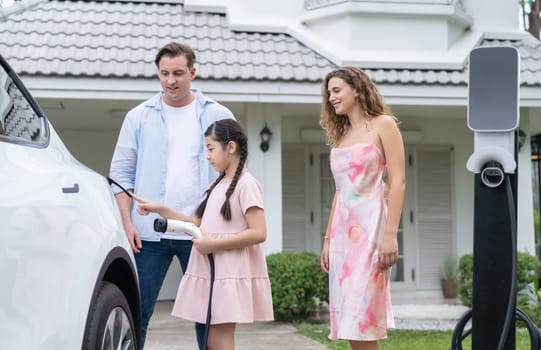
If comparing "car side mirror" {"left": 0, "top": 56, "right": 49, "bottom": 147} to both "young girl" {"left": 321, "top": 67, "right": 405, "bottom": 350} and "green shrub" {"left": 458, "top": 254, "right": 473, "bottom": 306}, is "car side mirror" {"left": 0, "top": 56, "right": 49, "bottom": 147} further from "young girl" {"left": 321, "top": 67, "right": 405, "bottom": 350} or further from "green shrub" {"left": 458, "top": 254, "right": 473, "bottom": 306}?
"green shrub" {"left": 458, "top": 254, "right": 473, "bottom": 306}

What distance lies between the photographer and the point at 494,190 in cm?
318

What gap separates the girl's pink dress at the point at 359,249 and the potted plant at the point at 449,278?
754 centimetres

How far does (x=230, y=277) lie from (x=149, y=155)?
2.94 feet

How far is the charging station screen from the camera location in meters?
3.12

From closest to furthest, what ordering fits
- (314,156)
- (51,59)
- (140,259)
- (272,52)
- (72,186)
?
(72,186)
(140,259)
(51,59)
(272,52)
(314,156)

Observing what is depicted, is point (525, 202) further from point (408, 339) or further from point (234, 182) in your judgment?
point (234, 182)

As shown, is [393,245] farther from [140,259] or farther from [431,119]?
[431,119]

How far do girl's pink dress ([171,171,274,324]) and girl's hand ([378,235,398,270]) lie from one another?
55 cm

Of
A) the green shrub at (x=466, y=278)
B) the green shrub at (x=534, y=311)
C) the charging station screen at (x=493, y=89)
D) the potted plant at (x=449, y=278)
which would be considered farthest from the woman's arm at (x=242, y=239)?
the potted plant at (x=449, y=278)

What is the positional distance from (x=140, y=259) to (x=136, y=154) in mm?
557

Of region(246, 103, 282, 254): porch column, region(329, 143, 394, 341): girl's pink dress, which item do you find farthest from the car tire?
region(246, 103, 282, 254): porch column

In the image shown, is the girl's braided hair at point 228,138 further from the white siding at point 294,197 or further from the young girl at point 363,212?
Answer: the white siding at point 294,197

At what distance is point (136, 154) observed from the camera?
4.17 m

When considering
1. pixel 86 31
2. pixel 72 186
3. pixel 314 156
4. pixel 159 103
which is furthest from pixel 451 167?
pixel 72 186
